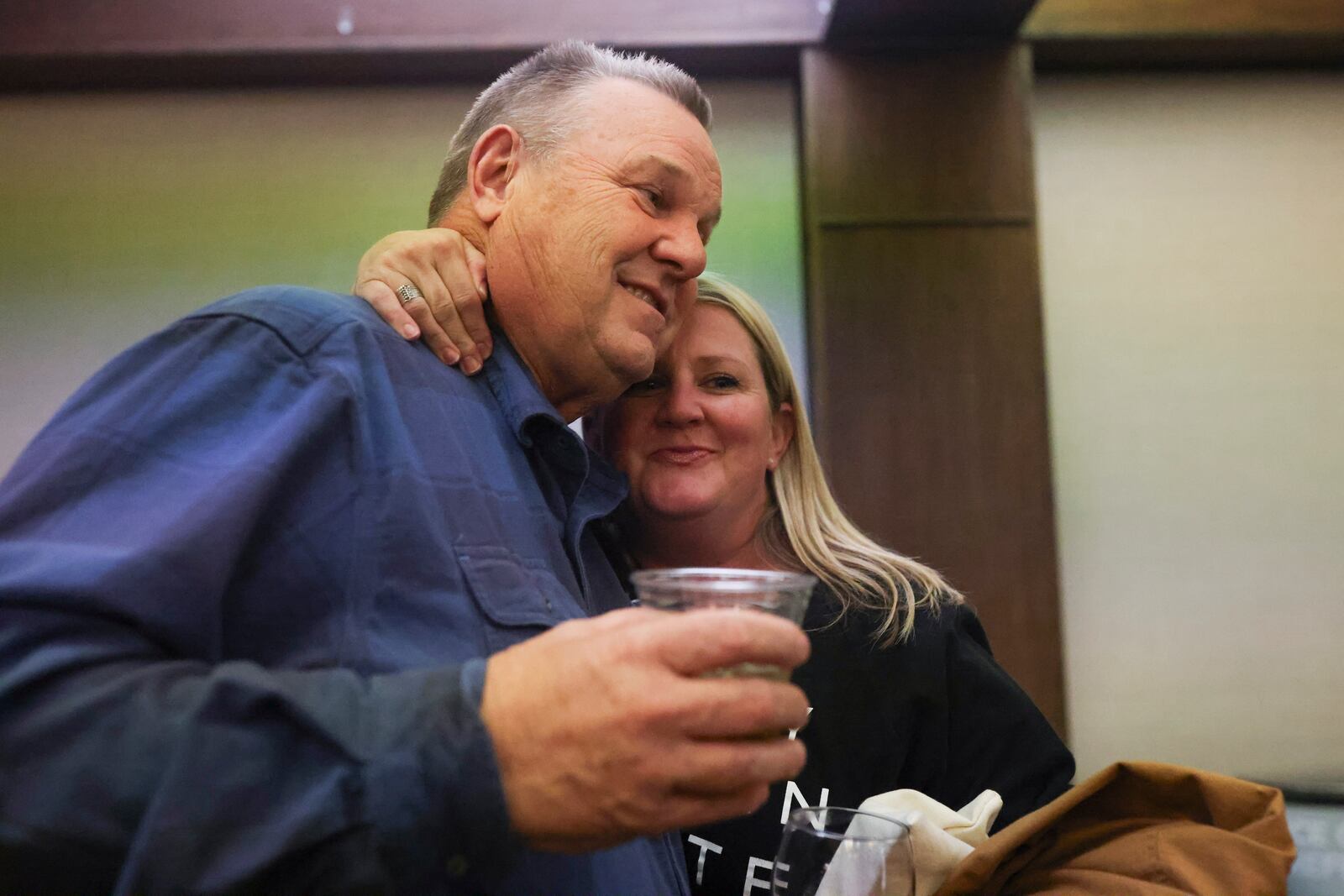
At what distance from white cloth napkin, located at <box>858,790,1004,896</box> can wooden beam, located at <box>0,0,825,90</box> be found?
7.67ft

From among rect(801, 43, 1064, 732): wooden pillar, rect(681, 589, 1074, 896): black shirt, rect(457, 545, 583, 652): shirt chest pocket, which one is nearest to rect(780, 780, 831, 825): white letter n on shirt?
rect(681, 589, 1074, 896): black shirt

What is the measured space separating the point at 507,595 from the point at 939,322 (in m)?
2.18

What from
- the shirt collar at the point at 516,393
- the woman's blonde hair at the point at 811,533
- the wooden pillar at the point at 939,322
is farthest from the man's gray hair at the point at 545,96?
the wooden pillar at the point at 939,322

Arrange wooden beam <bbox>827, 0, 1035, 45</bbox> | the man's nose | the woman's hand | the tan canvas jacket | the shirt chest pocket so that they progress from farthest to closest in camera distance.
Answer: wooden beam <bbox>827, 0, 1035, 45</bbox>, the man's nose, the woman's hand, the tan canvas jacket, the shirt chest pocket

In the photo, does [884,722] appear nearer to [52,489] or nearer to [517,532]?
[517,532]

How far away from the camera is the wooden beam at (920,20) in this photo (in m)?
2.87

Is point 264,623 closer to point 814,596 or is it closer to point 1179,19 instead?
point 814,596

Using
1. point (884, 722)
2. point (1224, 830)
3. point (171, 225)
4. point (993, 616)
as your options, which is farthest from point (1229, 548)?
point (171, 225)

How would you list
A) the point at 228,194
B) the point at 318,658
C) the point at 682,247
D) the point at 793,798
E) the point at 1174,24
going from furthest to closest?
the point at 228,194, the point at 1174,24, the point at 793,798, the point at 682,247, the point at 318,658

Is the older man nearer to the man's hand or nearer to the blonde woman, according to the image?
the man's hand

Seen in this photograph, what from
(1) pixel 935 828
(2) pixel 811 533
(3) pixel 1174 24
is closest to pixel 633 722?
(1) pixel 935 828

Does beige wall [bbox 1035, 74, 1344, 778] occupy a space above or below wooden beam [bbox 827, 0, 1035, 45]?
below

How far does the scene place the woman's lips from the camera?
77.4 inches

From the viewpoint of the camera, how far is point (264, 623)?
0.88 metres
